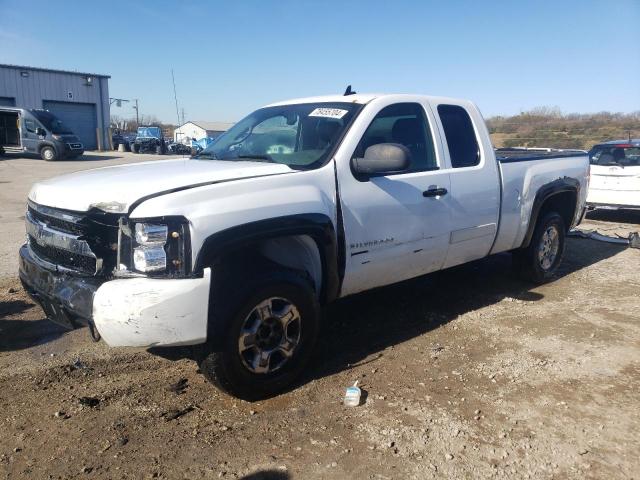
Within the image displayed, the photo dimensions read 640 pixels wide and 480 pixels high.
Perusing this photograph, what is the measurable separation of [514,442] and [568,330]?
82.4 inches

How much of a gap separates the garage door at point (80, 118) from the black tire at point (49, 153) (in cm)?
1057

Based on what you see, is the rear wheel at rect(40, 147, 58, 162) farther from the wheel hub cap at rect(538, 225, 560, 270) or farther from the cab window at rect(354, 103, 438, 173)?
the cab window at rect(354, 103, 438, 173)

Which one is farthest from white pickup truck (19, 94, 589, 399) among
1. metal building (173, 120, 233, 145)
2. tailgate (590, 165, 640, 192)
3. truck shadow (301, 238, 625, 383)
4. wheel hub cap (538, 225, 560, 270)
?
metal building (173, 120, 233, 145)

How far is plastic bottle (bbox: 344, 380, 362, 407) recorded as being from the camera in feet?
11.2

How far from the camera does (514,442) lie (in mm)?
3027

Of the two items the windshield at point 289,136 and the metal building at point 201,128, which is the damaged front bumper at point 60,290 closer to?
the windshield at point 289,136

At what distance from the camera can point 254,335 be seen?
3379mm

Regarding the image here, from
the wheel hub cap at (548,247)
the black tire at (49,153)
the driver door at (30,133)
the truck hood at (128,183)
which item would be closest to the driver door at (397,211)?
the truck hood at (128,183)

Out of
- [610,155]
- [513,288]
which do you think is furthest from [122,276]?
[610,155]

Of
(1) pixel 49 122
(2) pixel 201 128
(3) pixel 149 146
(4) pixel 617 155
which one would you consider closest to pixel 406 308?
(4) pixel 617 155

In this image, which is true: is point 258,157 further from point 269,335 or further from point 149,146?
point 149,146

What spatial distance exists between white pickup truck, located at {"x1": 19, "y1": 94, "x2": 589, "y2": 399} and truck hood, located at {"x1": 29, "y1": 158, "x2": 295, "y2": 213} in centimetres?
1

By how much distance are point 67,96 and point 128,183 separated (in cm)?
3634

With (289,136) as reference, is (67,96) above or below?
above
